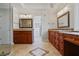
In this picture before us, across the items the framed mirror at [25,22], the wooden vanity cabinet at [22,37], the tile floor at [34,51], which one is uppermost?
the framed mirror at [25,22]

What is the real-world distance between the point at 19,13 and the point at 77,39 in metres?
8.35

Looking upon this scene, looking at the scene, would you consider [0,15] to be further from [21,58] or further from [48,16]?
[21,58]

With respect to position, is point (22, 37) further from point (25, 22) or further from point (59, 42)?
point (59, 42)

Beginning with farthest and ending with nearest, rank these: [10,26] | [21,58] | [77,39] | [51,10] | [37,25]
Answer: [37,25], [51,10], [10,26], [77,39], [21,58]

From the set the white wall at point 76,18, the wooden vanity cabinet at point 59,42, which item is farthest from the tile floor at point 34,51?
the white wall at point 76,18

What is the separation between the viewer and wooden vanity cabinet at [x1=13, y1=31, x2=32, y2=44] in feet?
→ 26.2

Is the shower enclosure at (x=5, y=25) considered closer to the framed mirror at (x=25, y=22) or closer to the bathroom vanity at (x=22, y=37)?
the bathroom vanity at (x=22, y=37)

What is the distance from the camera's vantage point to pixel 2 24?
7844 mm

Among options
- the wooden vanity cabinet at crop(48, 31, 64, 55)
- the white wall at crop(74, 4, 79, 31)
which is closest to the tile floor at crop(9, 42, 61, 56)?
the wooden vanity cabinet at crop(48, 31, 64, 55)

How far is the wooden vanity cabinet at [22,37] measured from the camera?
7.97 meters

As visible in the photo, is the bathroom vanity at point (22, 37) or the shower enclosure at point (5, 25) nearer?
the shower enclosure at point (5, 25)

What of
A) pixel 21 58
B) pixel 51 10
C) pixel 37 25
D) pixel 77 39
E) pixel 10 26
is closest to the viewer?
pixel 21 58

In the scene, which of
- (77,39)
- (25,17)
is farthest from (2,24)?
(77,39)

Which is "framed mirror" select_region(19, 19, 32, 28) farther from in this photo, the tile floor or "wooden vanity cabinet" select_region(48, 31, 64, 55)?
"wooden vanity cabinet" select_region(48, 31, 64, 55)
